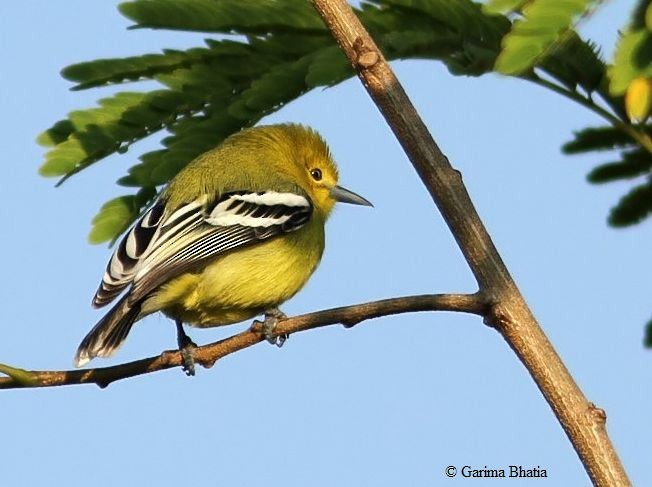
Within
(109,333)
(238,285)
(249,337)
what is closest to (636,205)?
(249,337)

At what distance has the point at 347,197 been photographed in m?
7.07

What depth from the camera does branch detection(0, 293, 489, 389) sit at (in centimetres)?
301

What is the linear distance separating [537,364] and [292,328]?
1023 millimetres

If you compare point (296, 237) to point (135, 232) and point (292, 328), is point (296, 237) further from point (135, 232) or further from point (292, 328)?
point (292, 328)

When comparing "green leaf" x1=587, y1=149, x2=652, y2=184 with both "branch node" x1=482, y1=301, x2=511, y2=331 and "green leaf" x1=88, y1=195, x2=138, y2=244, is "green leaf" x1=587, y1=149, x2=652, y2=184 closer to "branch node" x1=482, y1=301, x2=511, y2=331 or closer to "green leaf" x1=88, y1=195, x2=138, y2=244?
"branch node" x1=482, y1=301, x2=511, y2=331

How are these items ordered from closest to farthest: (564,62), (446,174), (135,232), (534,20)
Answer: (534,20) < (446,174) < (564,62) < (135,232)

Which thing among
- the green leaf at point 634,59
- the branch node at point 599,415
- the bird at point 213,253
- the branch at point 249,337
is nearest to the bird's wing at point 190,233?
the bird at point 213,253

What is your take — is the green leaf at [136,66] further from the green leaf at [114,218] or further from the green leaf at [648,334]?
the green leaf at [648,334]

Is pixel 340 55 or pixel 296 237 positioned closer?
pixel 340 55

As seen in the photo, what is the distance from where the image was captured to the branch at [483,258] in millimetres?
2648

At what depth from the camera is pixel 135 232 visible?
209 inches

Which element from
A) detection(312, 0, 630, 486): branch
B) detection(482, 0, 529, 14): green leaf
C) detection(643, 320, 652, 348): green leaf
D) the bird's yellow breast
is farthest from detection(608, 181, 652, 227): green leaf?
the bird's yellow breast

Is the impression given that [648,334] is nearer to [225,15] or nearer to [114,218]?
[225,15]

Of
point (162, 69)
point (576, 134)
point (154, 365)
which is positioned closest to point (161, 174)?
point (162, 69)
